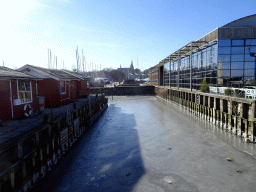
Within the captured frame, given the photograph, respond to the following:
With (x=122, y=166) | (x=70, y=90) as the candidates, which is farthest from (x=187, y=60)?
(x=122, y=166)

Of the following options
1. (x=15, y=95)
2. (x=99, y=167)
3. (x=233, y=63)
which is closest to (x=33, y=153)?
(x=99, y=167)

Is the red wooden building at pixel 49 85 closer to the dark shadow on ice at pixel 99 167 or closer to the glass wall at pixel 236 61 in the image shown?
the dark shadow on ice at pixel 99 167

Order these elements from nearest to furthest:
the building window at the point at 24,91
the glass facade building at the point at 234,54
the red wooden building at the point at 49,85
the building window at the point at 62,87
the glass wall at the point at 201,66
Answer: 1. the building window at the point at 24,91
2. the red wooden building at the point at 49,85
3. the building window at the point at 62,87
4. the glass facade building at the point at 234,54
5. the glass wall at the point at 201,66

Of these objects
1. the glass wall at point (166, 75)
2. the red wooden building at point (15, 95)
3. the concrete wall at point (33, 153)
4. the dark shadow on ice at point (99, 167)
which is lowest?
the dark shadow on ice at point (99, 167)

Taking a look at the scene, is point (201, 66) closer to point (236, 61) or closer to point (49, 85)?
point (236, 61)

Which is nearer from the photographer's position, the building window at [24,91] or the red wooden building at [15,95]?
the red wooden building at [15,95]

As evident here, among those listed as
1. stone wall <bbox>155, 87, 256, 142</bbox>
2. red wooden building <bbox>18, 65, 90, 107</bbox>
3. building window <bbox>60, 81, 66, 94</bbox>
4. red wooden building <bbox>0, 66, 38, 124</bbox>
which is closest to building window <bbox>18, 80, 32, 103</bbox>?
red wooden building <bbox>0, 66, 38, 124</bbox>

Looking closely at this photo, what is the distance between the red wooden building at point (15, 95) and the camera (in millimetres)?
13695

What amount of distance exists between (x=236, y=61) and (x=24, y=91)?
24690 mm

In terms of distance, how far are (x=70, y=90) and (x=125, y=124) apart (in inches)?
410

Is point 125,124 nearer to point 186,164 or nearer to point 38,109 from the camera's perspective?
point 38,109

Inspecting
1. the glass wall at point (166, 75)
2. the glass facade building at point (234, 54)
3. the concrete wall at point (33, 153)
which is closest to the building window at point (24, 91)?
the concrete wall at point (33, 153)

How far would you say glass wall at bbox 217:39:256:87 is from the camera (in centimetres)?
2439

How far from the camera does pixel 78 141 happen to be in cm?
1561
